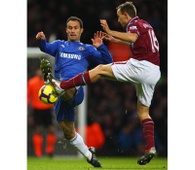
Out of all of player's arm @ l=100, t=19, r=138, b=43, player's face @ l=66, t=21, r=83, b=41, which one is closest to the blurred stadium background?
player's face @ l=66, t=21, r=83, b=41

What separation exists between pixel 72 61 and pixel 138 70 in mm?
1013

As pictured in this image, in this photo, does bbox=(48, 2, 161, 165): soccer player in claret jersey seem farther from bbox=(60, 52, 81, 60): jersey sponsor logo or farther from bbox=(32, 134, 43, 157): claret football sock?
bbox=(32, 134, 43, 157): claret football sock

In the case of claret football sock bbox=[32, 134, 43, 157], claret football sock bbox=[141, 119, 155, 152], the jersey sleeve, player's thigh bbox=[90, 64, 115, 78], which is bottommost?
claret football sock bbox=[32, 134, 43, 157]

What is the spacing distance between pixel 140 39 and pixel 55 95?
3.86ft

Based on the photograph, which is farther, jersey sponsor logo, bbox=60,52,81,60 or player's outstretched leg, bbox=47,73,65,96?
jersey sponsor logo, bbox=60,52,81,60

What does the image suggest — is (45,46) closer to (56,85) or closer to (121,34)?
(56,85)

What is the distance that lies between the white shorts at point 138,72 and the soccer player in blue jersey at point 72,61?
669 mm

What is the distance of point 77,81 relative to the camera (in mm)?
7555

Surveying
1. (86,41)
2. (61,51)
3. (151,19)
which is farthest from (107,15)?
(61,51)

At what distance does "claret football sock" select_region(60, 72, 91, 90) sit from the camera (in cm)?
752

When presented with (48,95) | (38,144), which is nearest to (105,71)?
(48,95)

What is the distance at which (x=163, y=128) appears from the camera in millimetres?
12117

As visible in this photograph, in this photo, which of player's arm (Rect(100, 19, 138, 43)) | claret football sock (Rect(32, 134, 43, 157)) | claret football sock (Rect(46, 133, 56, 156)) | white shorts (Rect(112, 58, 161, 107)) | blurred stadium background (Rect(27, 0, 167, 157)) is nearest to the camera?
player's arm (Rect(100, 19, 138, 43))
